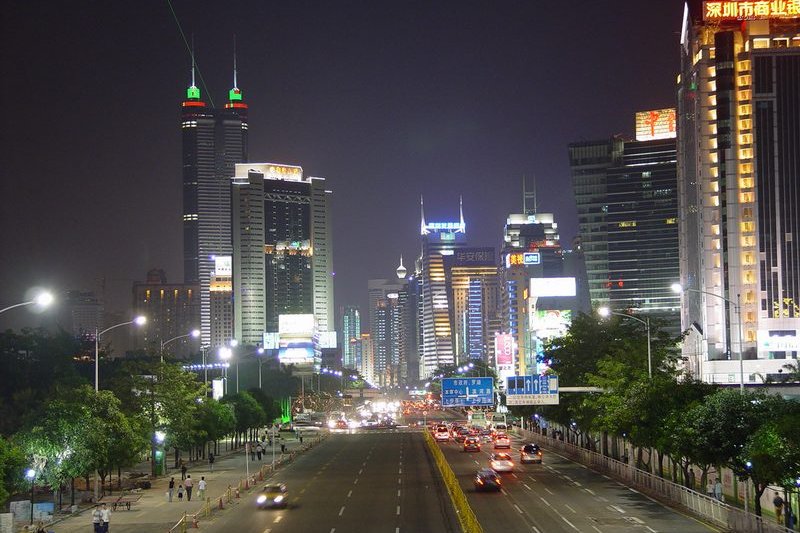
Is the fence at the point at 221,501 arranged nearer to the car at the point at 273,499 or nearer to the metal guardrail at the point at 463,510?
the car at the point at 273,499

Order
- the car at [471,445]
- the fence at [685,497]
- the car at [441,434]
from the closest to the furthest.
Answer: the fence at [685,497]
the car at [471,445]
the car at [441,434]

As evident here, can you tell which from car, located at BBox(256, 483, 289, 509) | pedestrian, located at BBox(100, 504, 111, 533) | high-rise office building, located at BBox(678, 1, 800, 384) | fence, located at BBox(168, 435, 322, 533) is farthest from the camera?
high-rise office building, located at BBox(678, 1, 800, 384)

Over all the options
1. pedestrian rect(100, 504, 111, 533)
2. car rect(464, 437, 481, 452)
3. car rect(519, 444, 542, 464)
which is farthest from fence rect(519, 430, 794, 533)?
pedestrian rect(100, 504, 111, 533)

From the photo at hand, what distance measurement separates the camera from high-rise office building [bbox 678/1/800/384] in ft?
450

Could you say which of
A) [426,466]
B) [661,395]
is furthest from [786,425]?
[426,466]

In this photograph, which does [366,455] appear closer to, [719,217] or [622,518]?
[622,518]

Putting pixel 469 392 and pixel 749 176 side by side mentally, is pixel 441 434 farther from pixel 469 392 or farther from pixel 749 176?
pixel 749 176

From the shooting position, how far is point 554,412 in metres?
95.2

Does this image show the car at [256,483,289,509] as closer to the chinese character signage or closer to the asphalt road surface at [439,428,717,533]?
the asphalt road surface at [439,428,717,533]

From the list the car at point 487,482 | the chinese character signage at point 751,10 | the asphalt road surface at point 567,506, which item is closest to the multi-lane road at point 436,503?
the asphalt road surface at point 567,506

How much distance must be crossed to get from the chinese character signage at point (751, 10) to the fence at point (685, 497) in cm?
7622

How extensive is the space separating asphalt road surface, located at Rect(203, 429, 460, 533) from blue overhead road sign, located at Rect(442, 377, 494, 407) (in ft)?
18.2

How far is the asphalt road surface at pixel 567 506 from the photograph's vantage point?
4434 cm

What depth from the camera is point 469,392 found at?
86562mm
